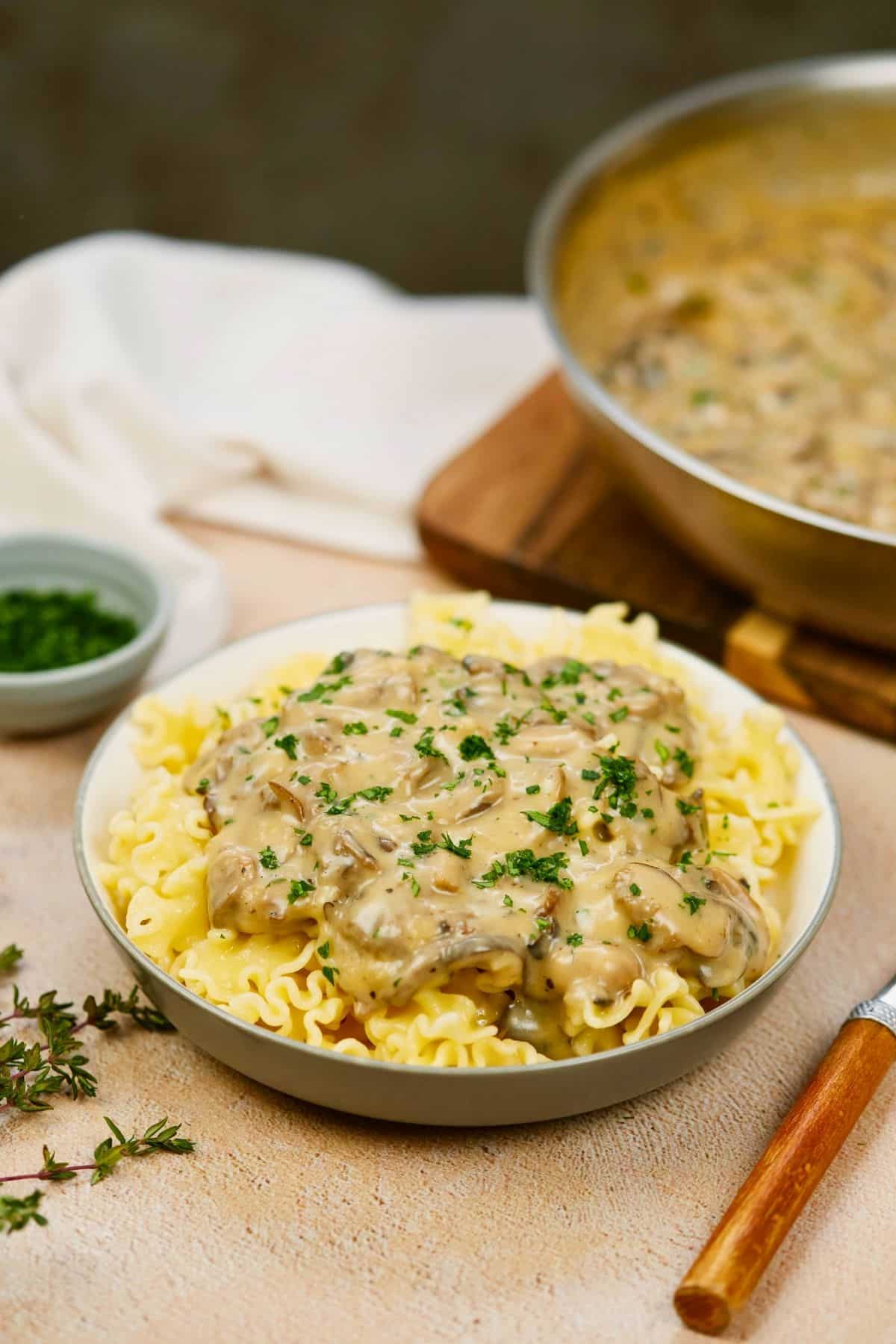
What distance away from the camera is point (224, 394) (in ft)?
16.8

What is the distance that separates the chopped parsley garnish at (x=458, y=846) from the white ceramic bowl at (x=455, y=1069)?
1.35ft

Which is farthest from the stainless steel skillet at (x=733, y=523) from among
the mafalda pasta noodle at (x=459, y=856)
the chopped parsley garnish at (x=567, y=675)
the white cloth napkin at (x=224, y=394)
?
the white cloth napkin at (x=224, y=394)

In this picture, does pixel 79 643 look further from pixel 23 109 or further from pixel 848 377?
pixel 23 109

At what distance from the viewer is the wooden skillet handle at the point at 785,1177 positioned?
233 centimetres

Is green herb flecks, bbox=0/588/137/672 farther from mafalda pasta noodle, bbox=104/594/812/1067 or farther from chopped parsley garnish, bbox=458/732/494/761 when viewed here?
chopped parsley garnish, bbox=458/732/494/761

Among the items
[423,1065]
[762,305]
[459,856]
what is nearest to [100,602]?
[459,856]

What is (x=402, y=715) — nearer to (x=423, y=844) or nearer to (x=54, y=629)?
(x=423, y=844)

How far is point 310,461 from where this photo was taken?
Answer: 4.78m

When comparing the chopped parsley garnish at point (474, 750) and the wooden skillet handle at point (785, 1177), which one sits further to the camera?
the chopped parsley garnish at point (474, 750)

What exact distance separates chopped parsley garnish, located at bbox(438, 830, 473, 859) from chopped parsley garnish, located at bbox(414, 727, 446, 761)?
0.21 m

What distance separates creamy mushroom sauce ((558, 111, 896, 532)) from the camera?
416cm

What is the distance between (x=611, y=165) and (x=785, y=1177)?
337 centimetres

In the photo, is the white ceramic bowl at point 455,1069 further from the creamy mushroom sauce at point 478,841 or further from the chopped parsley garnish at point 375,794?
the chopped parsley garnish at point 375,794

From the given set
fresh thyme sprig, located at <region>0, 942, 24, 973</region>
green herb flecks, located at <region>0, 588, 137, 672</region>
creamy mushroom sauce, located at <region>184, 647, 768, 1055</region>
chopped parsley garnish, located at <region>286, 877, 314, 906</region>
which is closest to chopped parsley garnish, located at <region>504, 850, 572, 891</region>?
creamy mushroom sauce, located at <region>184, 647, 768, 1055</region>
